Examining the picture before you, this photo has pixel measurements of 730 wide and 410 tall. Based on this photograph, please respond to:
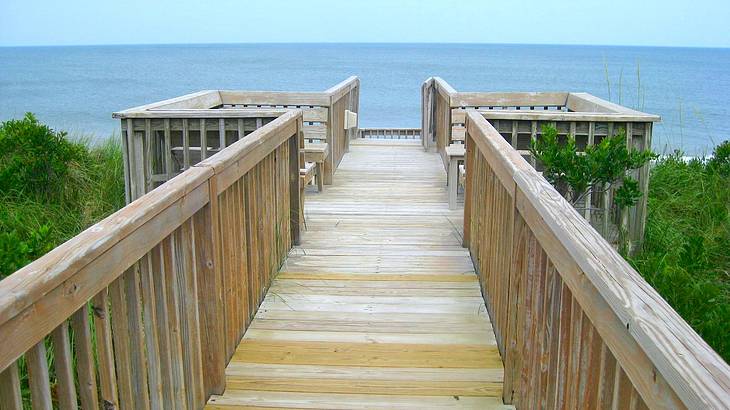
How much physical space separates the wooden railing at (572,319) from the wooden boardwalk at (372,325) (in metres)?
0.28

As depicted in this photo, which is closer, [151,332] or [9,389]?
[9,389]

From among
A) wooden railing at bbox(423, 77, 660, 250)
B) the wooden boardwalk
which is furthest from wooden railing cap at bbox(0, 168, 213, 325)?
wooden railing at bbox(423, 77, 660, 250)

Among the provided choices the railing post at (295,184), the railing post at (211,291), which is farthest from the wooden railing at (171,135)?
the railing post at (211,291)

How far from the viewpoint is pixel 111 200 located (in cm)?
834

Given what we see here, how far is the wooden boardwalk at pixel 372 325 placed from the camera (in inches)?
148

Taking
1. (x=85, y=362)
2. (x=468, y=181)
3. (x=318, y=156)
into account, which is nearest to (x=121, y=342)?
(x=85, y=362)

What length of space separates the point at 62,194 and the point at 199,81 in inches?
2488

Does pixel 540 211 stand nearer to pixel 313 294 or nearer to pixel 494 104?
pixel 313 294

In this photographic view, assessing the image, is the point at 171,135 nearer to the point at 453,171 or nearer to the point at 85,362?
the point at 453,171

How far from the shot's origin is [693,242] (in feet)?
18.5

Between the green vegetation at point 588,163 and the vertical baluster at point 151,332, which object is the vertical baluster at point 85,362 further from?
the green vegetation at point 588,163

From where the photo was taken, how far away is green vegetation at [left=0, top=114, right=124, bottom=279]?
25.0ft

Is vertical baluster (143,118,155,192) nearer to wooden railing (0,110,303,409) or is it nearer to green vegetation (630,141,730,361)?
wooden railing (0,110,303,409)

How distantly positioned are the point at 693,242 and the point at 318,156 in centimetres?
400
